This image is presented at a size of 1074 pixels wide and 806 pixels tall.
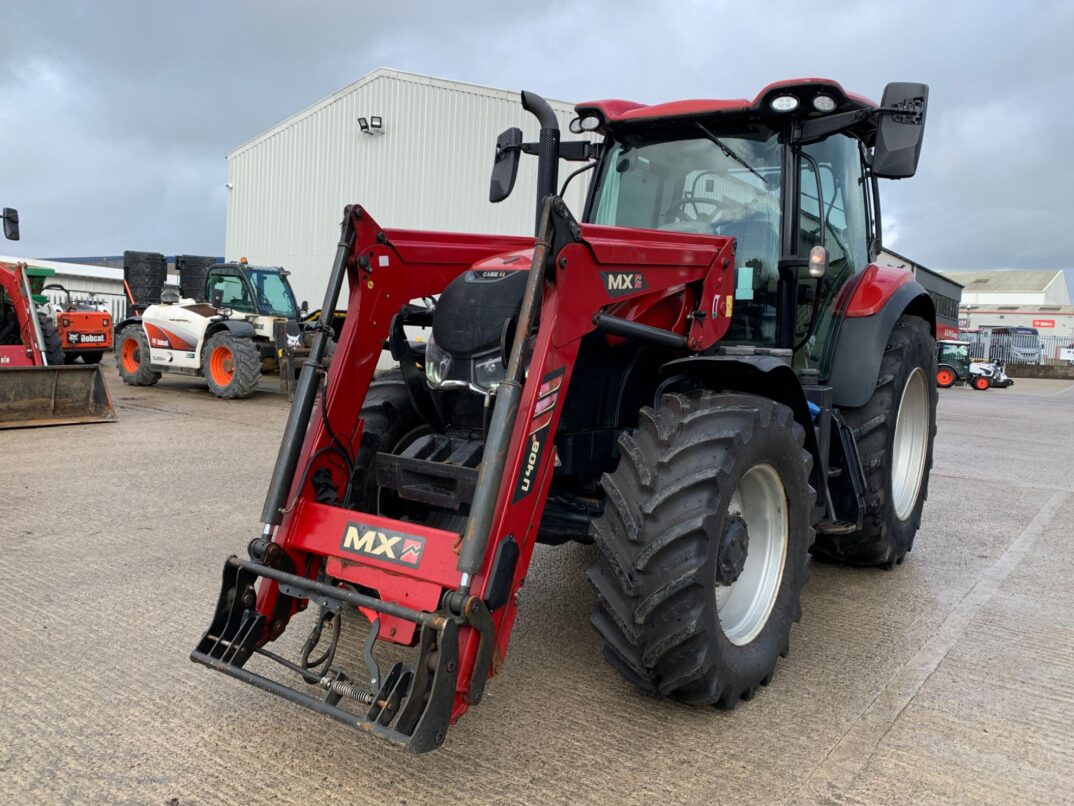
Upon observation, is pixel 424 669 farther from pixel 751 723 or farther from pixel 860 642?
pixel 860 642

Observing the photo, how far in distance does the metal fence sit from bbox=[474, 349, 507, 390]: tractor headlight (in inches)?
1463

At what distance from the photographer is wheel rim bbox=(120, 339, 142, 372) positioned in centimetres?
1405

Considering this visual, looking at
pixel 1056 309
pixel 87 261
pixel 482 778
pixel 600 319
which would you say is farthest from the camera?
pixel 87 261

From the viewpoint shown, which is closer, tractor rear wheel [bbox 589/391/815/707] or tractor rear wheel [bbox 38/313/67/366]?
tractor rear wheel [bbox 589/391/815/707]

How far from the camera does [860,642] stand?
12.1 feet

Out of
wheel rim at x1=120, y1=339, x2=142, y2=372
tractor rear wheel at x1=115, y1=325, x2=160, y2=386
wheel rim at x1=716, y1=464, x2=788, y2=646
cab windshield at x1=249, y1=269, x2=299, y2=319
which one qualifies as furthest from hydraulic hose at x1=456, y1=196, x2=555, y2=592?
wheel rim at x1=120, y1=339, x2=142, y2=372

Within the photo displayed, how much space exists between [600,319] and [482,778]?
57.7 inches

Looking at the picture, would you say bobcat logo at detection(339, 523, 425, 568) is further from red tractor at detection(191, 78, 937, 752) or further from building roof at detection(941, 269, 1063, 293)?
building roof at detection(941, 269, 1063, 293)

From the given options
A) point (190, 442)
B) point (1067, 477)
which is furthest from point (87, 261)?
point (1067, 477)

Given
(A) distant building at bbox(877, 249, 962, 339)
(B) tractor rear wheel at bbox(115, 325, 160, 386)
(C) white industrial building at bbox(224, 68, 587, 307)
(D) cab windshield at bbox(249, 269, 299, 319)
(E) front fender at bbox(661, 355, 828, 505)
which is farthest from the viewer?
(A) distant building at bbox(877, 249, 962, 339)

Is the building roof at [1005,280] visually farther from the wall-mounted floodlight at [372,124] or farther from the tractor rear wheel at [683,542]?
the tractor rear wheel at [683,542]

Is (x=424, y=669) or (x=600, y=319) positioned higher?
(x=600, y=319)

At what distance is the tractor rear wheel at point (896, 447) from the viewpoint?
425 cm

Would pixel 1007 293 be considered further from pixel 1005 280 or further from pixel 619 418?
pixel 619 418
